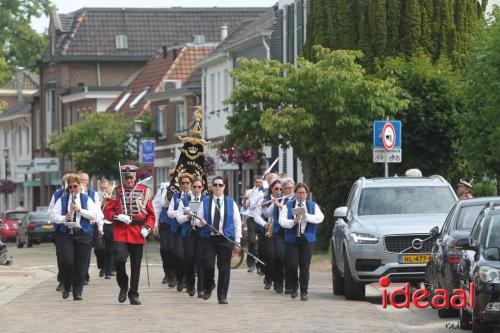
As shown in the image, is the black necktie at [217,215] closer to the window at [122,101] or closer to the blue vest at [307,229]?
the blue vest at [307,229]

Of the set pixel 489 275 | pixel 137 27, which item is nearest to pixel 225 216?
pixel 489 275

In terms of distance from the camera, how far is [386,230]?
893 inches

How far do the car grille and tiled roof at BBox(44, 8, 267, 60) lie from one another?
69.1 meters

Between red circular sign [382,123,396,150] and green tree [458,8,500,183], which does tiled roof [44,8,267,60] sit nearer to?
green tree [458,8,500,183]

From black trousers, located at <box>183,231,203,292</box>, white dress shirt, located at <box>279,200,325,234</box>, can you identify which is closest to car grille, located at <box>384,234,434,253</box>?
white dress shirt, located at <box>279,200,325,234</box>

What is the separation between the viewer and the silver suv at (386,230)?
2259cm

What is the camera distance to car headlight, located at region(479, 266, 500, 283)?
1576 centimetres

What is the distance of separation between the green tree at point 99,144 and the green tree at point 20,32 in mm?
17110

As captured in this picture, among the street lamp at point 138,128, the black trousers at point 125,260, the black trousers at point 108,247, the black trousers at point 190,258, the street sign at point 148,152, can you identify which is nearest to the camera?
the black trousers at point 125,260

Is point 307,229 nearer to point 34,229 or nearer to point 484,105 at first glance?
point 484,105

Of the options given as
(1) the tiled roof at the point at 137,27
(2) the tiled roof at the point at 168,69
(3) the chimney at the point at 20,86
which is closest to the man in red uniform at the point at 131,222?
(2) the tiled roof at the point at 168,69

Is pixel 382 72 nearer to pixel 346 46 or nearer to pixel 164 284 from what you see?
pixel 346 46

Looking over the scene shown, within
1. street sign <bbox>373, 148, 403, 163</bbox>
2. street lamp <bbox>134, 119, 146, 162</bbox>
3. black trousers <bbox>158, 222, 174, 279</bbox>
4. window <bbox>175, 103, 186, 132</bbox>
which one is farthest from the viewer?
window <bbox>175, 103, 186, 132</bbox>

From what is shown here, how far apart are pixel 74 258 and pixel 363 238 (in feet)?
13.5
